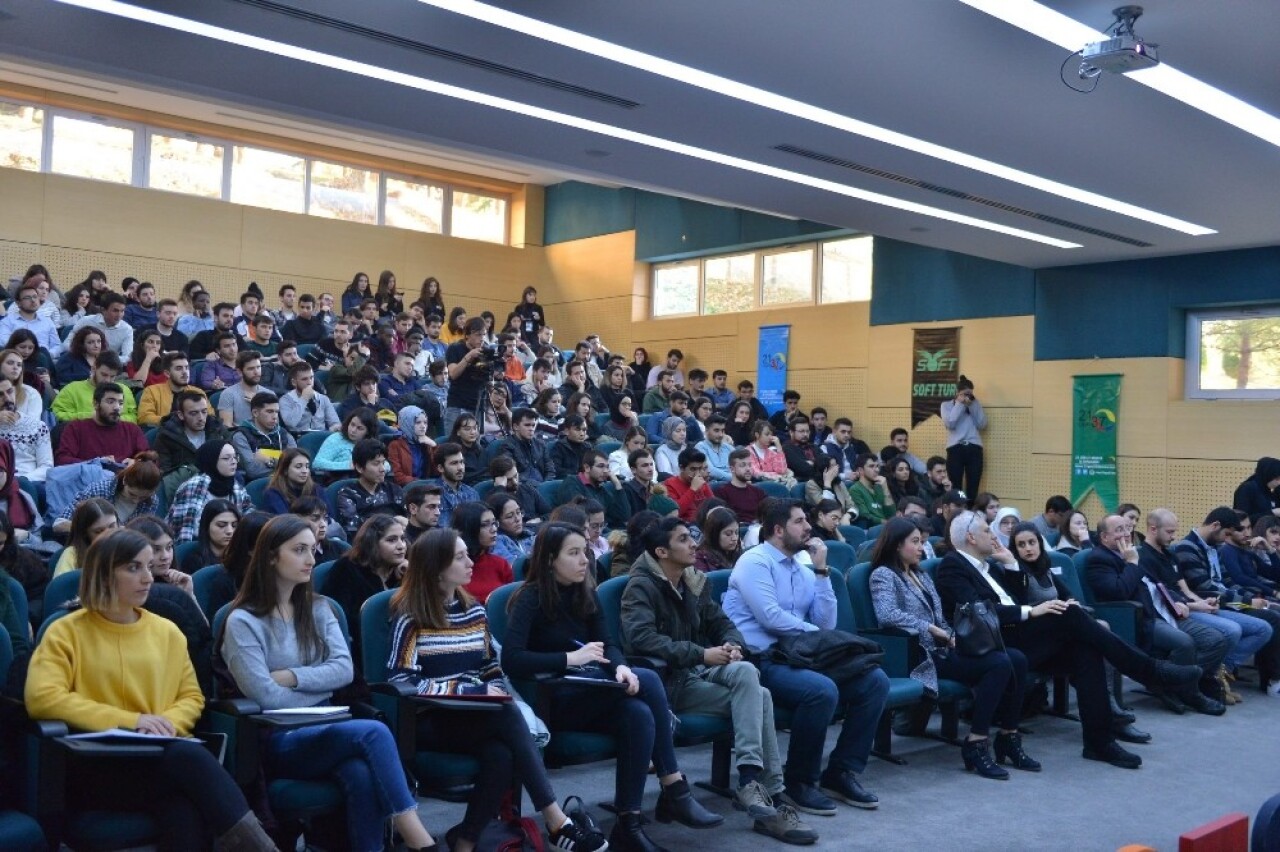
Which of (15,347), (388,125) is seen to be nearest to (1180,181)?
(388,125)

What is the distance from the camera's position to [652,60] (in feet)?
18.1

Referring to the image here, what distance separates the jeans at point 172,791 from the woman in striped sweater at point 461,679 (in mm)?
683

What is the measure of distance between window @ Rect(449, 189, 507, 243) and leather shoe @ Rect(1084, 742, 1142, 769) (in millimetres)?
11676

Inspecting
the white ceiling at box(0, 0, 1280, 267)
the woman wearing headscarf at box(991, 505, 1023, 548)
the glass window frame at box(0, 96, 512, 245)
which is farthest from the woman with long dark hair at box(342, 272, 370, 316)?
the woman wearing headscarf at box(991, 505, 1023, 548)

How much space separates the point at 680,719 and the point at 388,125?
451cm

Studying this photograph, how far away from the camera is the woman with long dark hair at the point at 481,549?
4.66m

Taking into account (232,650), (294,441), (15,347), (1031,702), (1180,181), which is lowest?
(1031,702)

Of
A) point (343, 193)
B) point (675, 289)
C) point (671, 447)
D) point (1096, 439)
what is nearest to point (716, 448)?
point (671, 447)

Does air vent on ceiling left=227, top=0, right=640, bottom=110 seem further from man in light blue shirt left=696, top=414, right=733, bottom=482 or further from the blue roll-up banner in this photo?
the blue roll-up banner

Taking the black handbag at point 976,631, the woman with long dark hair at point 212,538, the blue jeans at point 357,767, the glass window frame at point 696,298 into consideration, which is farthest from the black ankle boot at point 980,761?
the glass window frame at point 696,298

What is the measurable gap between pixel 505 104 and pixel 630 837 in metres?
4.29

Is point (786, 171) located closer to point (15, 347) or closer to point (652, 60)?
point (652, 60)

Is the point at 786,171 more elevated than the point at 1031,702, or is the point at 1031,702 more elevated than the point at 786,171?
Result: the point at 786,171

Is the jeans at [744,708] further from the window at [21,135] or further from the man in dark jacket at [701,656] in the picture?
the window at [21,135]
